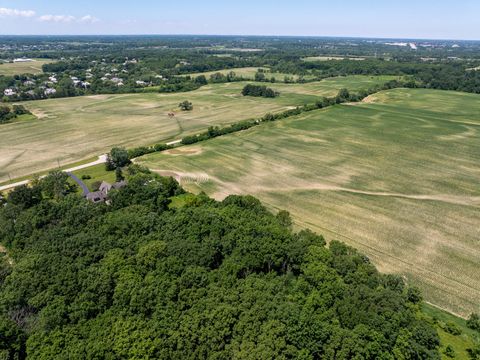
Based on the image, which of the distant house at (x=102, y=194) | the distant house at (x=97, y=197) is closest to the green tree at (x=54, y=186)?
the distant house at (x=102, y=194)

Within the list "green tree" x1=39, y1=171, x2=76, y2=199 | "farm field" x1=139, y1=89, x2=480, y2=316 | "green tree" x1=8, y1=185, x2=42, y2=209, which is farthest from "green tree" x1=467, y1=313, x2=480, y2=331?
"green tree" x1=39, y1=171, x2=76, y2=199

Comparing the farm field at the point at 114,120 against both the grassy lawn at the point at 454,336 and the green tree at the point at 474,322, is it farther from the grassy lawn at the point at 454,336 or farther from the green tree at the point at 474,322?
the green tree at the point at 474,322

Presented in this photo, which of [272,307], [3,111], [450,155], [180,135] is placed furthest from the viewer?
[3,111]

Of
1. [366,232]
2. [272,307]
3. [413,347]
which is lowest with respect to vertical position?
[366,232]

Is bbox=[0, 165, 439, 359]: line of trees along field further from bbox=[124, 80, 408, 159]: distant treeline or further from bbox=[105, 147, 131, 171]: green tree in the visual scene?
bbox=[124, 80, 408, 159]: distant treeline

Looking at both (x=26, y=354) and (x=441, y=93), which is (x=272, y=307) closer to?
(x=26, y=354)

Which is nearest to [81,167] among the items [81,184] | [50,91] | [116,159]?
[116,159]

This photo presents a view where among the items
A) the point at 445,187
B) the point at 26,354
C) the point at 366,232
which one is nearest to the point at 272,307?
the point at 26,354
